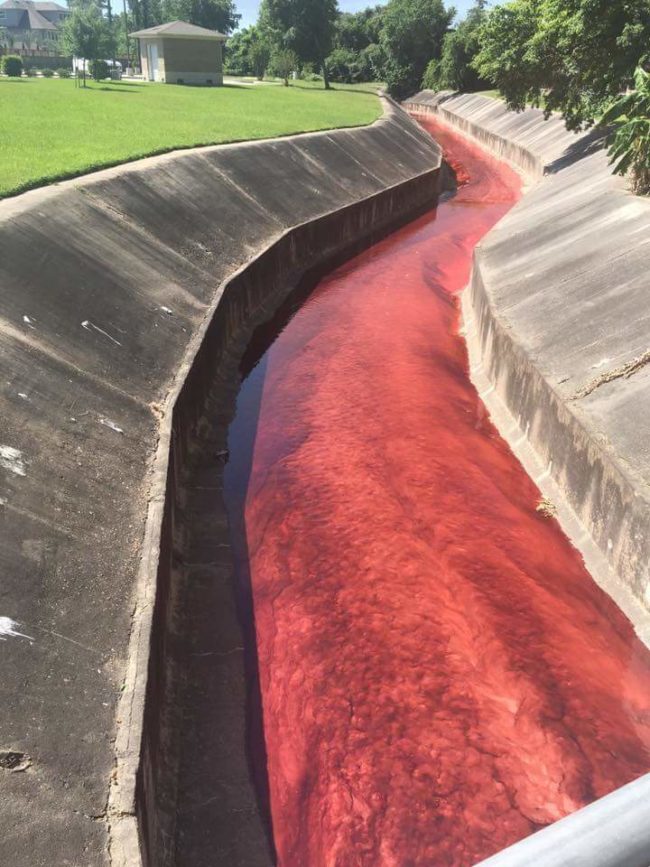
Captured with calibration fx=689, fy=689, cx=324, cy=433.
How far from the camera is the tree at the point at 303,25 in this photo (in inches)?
2601

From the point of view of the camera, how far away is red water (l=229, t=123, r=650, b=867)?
675cm

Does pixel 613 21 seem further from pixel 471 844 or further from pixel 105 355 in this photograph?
pixel 471 844

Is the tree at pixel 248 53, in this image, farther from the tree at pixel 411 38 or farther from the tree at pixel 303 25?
the tree at pixel 411 38

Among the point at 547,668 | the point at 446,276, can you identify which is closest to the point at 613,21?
the point at 446,276

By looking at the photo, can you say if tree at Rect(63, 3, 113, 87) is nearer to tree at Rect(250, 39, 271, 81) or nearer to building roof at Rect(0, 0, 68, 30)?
tree at Rect(250, 39, 271, 81)

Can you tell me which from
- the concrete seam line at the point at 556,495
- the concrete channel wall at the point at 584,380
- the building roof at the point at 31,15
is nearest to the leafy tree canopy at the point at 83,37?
the concrete channel wall at the point at 584,380

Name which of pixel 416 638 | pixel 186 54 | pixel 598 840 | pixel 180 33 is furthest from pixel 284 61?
pixel 598 840

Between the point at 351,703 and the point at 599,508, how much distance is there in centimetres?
433

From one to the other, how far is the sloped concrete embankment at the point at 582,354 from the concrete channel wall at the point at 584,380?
0.03m

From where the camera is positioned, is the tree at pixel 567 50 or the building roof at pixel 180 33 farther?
the building roof at pixel 180 33

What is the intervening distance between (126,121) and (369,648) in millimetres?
25894

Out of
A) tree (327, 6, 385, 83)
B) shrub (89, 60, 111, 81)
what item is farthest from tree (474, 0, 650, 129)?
tree (327, 6, 385, 83)

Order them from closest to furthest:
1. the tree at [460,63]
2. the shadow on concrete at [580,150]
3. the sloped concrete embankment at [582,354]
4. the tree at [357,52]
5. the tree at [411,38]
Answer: the sloped concrete embankment at [582,354] < the shadow on concrete at [580,150] < the tree at [460,63] < the tree at [411,38] < the tree at [357,52]

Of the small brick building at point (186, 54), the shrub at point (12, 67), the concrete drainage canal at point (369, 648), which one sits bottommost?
the concrete drainage canal at point (369, 648)
